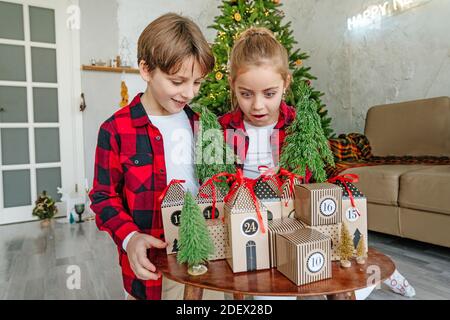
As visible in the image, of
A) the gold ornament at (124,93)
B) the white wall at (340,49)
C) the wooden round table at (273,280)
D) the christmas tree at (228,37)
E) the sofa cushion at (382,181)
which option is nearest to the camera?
the wooden round table at (273,280)

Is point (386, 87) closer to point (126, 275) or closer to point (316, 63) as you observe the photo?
point (316, 63)

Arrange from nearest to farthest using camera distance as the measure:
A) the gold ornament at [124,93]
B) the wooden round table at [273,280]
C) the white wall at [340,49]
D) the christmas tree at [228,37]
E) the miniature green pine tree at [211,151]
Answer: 1. the wooden round table at [273,280]
2. the miniature green pine tree at [211,151]
3. the christmas tree at [228,37]
4. the white wall at [340,49]
5. the gold ornament at [124,93]

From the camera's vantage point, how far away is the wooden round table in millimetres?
470

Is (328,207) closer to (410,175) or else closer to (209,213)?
(209,213)

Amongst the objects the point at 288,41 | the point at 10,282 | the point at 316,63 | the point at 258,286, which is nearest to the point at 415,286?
the point at 258,286

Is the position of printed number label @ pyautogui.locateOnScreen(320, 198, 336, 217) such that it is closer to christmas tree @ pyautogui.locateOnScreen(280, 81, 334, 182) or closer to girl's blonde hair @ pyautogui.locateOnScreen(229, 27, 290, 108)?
christmas tree @ pyautogui.locateOnScreen(280, 81, 334, 182)

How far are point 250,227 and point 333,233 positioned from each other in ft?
0.48

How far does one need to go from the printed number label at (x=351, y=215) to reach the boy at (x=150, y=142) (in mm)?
352

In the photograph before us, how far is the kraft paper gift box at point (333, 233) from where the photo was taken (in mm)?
561

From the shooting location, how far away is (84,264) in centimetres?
190

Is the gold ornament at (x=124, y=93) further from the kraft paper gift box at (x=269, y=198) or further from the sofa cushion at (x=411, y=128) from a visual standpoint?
the kraft paper gift box at (x=269, y=198)

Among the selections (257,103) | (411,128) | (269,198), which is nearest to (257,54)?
(257,103)

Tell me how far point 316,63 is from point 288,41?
137 cm

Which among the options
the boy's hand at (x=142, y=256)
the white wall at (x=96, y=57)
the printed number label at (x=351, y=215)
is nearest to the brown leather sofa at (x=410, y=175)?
the printed number label at (x=351, y=215)
